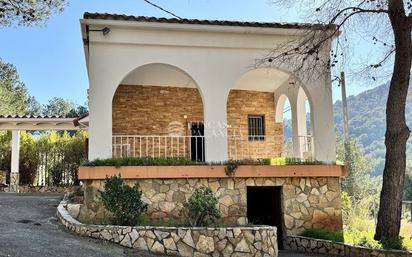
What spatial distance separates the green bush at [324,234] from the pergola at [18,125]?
10.8 metres

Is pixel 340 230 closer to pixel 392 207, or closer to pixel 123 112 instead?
pixel 392 207

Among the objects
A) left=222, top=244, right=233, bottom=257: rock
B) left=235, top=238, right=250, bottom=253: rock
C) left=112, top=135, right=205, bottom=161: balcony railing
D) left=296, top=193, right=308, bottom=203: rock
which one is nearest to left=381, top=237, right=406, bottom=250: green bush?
left=296, top=193, right=308, bottom=203: rock

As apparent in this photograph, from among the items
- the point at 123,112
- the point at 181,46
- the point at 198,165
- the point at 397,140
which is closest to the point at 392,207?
the point at 397,140

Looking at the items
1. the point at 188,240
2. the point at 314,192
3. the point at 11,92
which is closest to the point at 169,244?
the point at 188,240

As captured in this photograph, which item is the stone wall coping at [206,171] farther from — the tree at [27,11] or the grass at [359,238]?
the tree at [27,11]

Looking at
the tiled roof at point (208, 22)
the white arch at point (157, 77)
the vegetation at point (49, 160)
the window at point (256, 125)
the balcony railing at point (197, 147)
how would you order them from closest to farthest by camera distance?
1. the tiled roof at point (208, 22)
2. the white arch at point (157, 77)
3. the balcony railing at point (197, 147)
4. the window at point (256, 125)
5. the vegetation at point (49, 160)

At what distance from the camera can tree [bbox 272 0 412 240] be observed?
11.3 m

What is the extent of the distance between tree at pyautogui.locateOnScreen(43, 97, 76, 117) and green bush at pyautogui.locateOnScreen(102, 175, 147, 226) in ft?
147

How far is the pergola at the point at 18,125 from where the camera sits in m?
19.7

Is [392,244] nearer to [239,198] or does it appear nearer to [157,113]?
[239,198]

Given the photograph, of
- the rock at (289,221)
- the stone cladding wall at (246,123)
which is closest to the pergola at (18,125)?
the stone cladding wall at (246,123)

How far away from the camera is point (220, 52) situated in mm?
12961

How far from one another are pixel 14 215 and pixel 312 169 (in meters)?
7.59

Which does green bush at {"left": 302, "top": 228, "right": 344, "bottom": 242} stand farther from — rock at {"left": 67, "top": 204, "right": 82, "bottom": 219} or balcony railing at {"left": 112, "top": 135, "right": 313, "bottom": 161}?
rock at {"left": 67, "top": 204, "right": 82, "bottom": 219}
